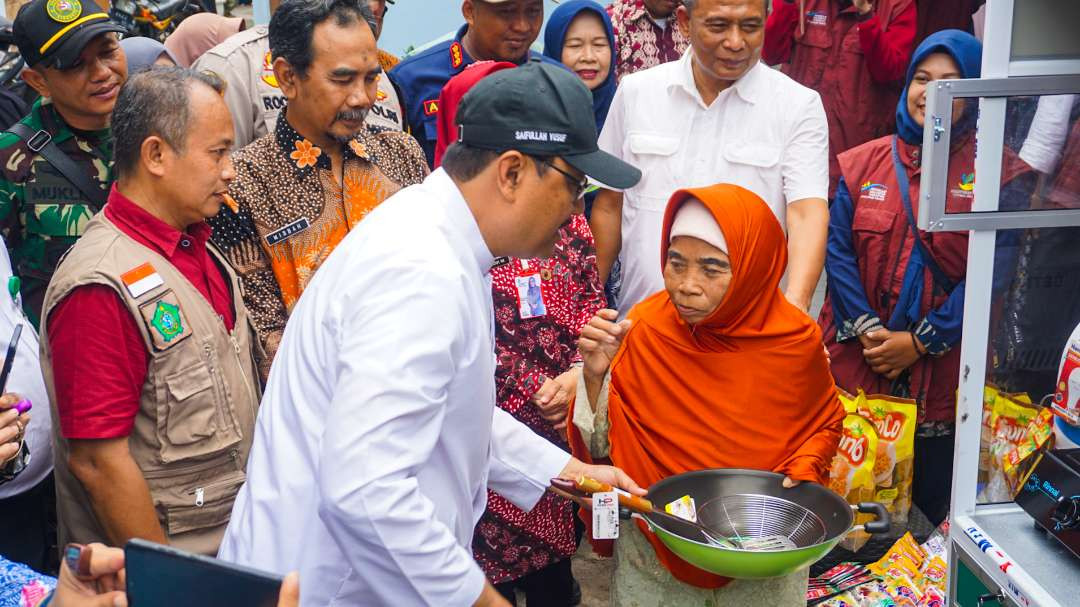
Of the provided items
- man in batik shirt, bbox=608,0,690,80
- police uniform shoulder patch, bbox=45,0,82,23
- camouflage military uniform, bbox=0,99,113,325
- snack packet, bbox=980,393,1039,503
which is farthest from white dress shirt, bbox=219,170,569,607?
man in batik shirt, bbox=608,0,690,80

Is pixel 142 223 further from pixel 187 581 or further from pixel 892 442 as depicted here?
pixel 892 442

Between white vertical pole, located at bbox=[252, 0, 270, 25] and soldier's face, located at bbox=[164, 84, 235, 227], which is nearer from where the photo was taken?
soldier's face, located at bbox=[164, 84, 235, 227]

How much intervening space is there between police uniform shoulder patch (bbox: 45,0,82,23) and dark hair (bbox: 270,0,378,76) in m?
0.65

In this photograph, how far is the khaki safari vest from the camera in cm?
242

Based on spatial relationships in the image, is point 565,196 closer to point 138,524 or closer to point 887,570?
point 138,524

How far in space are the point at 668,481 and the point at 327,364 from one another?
44.5 inches

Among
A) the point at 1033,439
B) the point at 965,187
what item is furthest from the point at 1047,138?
the point at 1033,439

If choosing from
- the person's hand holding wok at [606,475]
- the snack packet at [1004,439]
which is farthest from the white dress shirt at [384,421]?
the snack packet at [1004,439]

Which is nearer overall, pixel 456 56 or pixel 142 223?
pixel 142 223

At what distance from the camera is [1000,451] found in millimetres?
2664

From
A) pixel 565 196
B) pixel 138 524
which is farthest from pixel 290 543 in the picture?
pixel 565 196

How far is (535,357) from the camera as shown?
130 inches

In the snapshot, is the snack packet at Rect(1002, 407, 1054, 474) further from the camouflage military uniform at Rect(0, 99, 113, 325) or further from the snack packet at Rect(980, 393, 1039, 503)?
the camouflage military uniform at Rect(0, 99, 113, 325)

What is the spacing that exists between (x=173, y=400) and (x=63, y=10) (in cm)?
147
